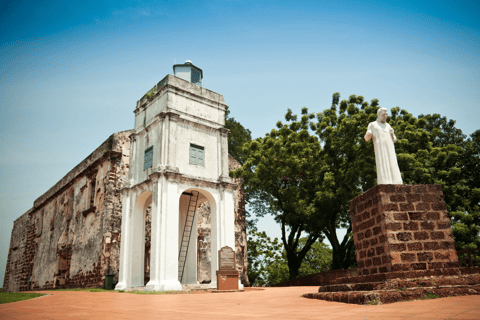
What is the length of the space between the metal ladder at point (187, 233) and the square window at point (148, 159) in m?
2.10

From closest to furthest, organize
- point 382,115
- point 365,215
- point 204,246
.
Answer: point 365,215 < point 382,115 < point 204,246

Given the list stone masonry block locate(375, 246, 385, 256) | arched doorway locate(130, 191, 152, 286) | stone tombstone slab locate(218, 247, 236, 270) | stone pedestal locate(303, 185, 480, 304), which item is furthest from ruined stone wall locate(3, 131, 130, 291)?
stone masonry block locate(375, 246, 385, 256)

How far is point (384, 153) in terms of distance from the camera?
6.68m

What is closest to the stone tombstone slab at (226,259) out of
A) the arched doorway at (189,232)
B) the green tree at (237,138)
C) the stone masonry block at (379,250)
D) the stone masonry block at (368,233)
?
the arched doorway at (189,232)

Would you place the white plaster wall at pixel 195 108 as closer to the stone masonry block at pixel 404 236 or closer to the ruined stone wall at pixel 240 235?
the ruined stone wall at pixel 240 235

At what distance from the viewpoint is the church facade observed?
12.8m

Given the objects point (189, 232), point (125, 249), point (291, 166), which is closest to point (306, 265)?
point (291, 166)

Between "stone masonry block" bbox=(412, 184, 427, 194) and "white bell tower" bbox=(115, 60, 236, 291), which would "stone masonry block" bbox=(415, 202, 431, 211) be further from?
"white bell tower" bbox=(115, 60, 236, 291)

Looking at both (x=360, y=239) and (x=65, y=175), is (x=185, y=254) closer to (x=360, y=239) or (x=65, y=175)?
(x=360, y=239)

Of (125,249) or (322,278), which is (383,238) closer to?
(322,278)

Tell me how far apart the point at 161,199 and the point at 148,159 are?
2284 millimetres

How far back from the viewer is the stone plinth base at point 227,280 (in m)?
11.7

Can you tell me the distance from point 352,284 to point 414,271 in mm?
985

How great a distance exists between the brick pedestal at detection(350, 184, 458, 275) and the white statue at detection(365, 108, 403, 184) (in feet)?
1.12
